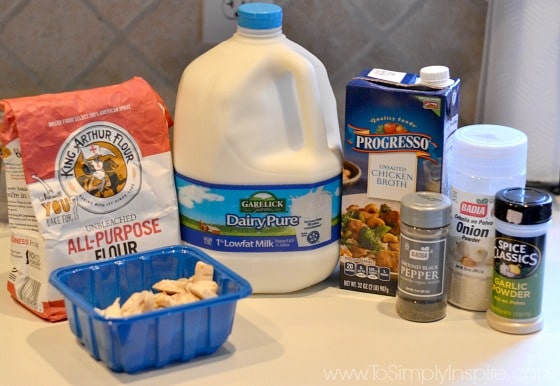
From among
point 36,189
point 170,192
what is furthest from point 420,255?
point 36,189

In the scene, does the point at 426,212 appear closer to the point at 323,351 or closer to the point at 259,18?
the point at 323,351

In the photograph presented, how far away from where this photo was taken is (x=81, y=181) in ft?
4.00

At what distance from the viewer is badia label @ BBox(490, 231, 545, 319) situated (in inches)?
45.6

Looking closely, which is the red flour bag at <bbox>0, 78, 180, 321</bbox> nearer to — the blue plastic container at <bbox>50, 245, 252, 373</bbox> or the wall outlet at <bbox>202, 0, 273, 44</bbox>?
the blue plastic container at <bbox>50, 245, 252, 373</bbox>

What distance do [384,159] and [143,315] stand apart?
0.36 meters

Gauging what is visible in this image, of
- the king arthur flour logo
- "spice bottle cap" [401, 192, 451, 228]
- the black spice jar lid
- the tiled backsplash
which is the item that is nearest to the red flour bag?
the king arthur flour logo

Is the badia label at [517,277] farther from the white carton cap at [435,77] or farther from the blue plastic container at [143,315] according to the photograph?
the blue plastic container at [143,315]

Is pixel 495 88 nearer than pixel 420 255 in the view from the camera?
No

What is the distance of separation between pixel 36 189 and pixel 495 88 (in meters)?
0.68

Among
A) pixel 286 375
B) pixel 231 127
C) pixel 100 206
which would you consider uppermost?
pixel 231 127

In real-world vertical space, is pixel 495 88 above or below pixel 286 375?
above

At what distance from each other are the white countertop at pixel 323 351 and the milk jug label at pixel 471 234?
64 millimetres

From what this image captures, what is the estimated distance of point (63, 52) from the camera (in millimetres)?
1365

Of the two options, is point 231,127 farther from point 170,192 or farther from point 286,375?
→ point 286,375
